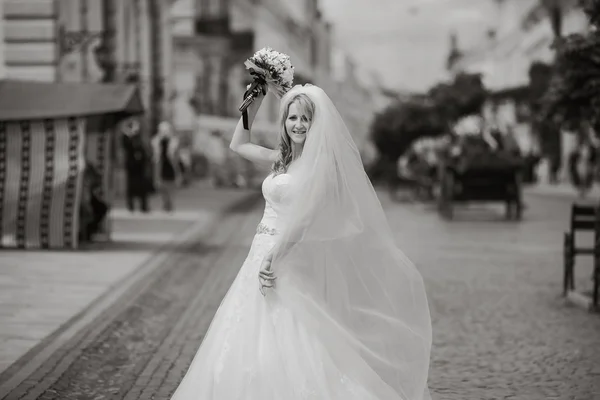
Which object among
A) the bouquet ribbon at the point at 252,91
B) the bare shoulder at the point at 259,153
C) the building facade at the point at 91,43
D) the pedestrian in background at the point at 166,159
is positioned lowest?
the pedestrian in background at the point at 166,159

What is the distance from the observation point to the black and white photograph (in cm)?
614

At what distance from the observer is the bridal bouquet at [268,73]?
6363 mm

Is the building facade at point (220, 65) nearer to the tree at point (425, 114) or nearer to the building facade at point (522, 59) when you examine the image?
the tree at point (425, 114)

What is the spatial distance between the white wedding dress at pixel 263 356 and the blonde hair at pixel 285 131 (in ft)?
0.26

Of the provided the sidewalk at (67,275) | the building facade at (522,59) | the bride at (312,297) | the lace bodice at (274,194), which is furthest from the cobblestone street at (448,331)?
the building facade at (522,59)

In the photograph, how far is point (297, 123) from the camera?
6.12m

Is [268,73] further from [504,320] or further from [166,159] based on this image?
[166,159]

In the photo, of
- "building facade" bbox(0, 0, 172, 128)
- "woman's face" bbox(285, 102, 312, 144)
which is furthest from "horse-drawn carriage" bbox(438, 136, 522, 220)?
"woman's face" bbox(285, 102, 312, 144)

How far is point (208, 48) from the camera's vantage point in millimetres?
55469

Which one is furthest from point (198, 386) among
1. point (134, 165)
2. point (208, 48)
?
point (208, 48)

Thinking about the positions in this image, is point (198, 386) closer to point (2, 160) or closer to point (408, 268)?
point (408, 268)

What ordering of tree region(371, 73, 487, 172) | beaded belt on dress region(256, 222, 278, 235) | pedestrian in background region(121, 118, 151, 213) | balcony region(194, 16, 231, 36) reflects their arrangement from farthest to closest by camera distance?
balcony region(194, 16, 231, 36) → tree region(371, 73, 487, 172) → pedestrian in background region(121, 118, 151, 213) → beaded belt on dress region(256, 222, 278, 235)

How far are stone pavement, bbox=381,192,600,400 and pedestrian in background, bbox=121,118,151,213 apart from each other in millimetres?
5518

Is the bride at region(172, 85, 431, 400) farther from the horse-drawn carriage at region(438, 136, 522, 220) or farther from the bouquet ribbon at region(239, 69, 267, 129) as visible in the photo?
the horse-drawn carriage at region(438, 136, 522, 220)
